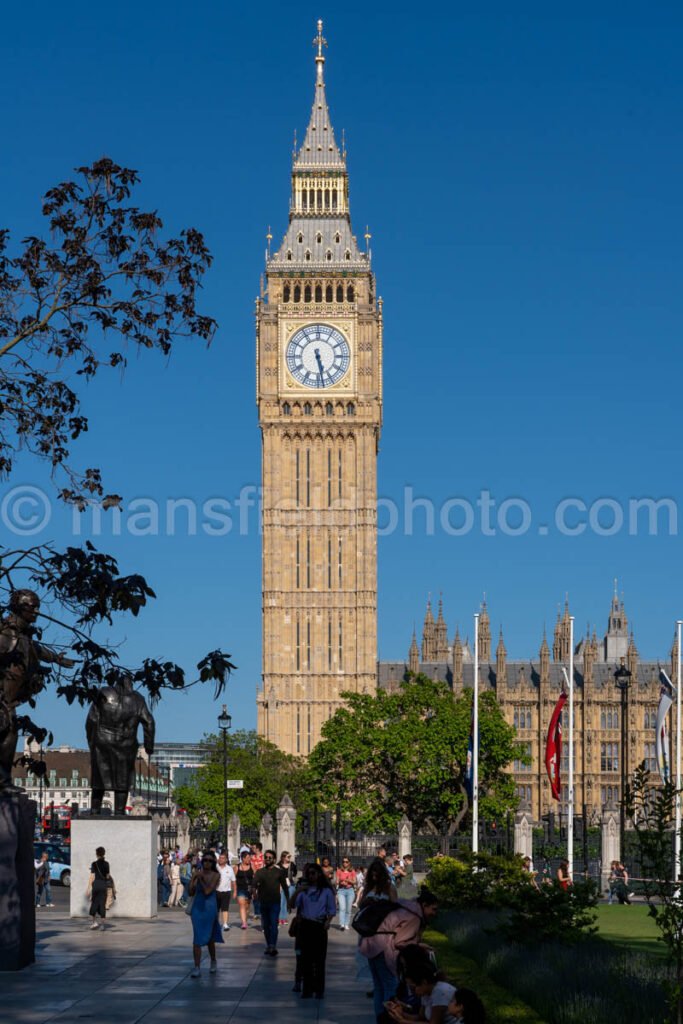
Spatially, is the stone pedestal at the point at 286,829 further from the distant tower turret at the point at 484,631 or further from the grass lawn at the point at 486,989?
the distant tower turret at the point at 484,631

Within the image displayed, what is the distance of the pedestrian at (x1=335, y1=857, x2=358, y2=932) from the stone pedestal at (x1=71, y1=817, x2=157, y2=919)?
3986mm

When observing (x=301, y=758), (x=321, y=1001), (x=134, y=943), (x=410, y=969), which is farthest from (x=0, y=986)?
(x=301, y=758)

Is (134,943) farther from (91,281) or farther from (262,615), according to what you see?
(262,615)

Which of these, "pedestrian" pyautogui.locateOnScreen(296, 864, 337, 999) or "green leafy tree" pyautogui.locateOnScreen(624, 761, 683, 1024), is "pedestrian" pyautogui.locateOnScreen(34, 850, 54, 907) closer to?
"pedestrian" pyautogui.locateOnScreen(296, 864, 337, 999)

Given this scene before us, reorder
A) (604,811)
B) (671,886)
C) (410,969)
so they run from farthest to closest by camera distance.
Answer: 1. (604,811)
2. (671,886)
3. (410,969)

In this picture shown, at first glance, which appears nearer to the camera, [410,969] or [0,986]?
[410,969]

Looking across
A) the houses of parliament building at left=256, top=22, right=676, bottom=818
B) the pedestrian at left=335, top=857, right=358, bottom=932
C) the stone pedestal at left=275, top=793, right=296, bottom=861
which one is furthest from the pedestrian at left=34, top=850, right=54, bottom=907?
the houses of parliament building at left=256, top=22, right=676, bottom=818

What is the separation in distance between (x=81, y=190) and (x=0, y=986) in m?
9.35

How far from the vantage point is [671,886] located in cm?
1230

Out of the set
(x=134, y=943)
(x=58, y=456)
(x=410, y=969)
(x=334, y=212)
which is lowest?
(x=134, y=943)

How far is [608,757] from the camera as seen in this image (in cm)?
12238

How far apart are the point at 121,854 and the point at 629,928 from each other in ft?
34.6

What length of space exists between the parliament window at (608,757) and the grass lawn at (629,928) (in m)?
78.9

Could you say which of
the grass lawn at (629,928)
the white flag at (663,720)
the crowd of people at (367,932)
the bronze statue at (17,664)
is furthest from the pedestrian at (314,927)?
the white flag at (663,720)
